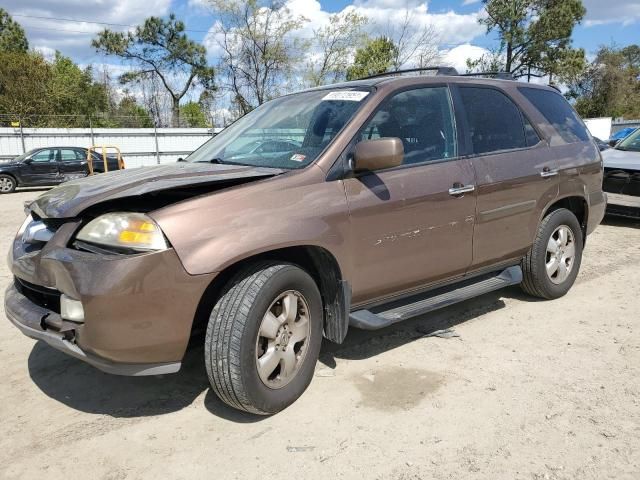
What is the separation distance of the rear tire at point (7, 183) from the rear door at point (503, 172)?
16.3 meters

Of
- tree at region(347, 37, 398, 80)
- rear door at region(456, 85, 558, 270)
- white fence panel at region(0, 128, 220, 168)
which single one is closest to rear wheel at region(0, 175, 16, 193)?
white fence panel at region(0, 128, 220, 168)

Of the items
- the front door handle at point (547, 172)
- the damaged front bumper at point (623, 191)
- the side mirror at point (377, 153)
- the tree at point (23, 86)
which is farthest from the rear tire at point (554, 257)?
the tree at point (23, 86)

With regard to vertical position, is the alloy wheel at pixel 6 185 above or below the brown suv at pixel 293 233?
below

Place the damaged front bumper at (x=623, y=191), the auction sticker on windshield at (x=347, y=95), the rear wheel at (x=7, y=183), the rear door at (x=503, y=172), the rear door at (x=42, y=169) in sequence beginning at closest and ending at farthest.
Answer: the auction sticker on windshield at (x=347, y=95) → the rear door at (x=503, y=172) → the damaged front bumper at (x=623, y=191) → the rear wheel at (x=7, y=183) → the rear door at (x=42, y=169)

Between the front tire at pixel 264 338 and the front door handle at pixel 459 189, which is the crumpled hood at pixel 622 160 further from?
the front tire at pixel 264 338

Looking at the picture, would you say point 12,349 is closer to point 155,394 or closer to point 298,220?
point 155,394

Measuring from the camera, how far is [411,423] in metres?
2.89

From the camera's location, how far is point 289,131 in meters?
3.63

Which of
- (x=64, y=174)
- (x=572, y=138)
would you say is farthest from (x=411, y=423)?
(x=64, y=174)

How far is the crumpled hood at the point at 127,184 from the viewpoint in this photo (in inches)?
106

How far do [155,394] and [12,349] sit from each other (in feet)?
4.69

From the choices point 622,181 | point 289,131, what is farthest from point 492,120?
point 622,181

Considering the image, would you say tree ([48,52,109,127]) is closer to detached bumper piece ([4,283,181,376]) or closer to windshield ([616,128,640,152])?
windshield ([616,128,640,152])

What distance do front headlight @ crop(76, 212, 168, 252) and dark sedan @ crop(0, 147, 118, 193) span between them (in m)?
15.8
